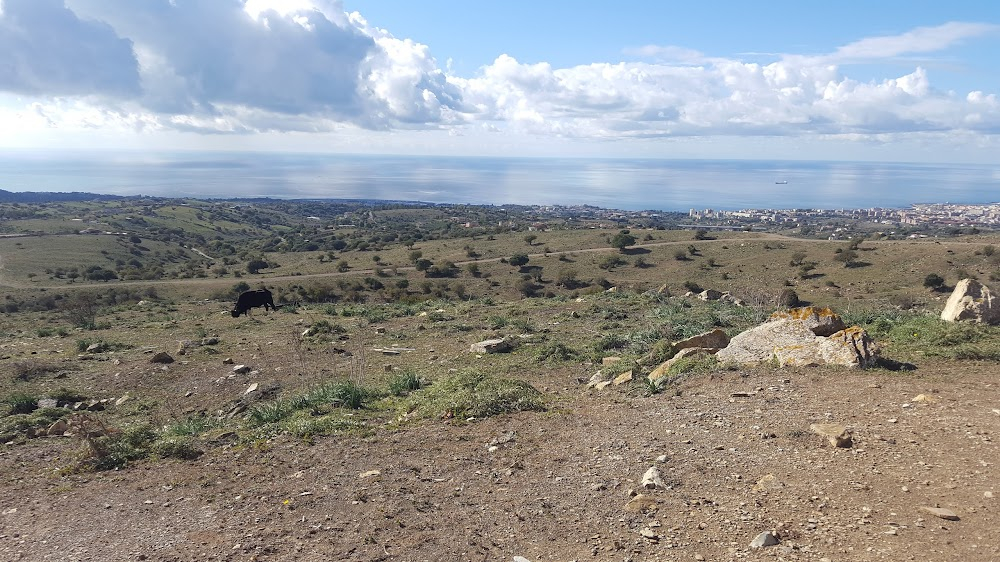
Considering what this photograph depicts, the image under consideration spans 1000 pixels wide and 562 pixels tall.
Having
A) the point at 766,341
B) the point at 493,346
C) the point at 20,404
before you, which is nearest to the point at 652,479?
the point at 766,341

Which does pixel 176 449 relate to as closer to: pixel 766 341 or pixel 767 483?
pixel 767 483

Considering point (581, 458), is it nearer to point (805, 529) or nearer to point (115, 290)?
point (805, 529)

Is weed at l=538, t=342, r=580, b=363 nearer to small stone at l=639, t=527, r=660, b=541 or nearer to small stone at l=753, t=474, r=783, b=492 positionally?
small stone at l=753, t=474, r=783, b=492

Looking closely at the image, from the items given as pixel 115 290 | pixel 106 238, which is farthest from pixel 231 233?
pixel 115 290

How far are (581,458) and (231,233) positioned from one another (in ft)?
345

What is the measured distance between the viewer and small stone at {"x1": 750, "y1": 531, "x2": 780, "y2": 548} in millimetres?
4152

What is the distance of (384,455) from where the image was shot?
6.68 meters

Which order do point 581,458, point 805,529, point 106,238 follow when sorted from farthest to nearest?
point 106,238 < point 581,458 < point 805,529

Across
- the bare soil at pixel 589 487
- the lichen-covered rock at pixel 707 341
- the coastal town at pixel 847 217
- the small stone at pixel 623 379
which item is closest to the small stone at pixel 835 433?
the bare soil at pixel 589 487

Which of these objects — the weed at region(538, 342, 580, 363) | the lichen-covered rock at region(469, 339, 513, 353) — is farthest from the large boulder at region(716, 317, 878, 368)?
the lichen-covered rock at region(469, 339, 513, 353)


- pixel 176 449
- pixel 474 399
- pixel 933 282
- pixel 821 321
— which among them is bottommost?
pixel 933 282

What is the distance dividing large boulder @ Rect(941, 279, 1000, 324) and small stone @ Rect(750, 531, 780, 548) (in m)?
8.86

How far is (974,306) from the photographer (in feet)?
33.6

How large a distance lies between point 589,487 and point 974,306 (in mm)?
9268
